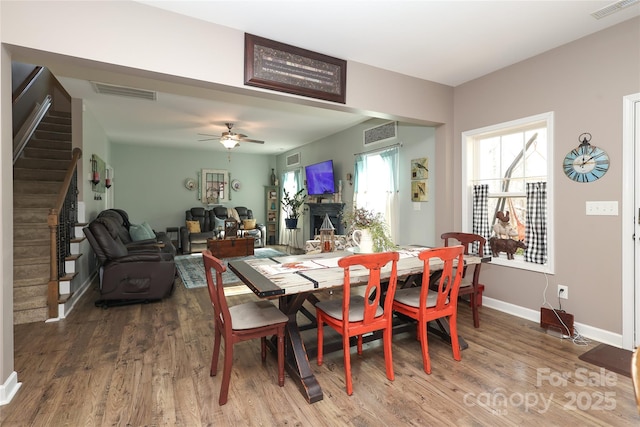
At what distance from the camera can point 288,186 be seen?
8547mm

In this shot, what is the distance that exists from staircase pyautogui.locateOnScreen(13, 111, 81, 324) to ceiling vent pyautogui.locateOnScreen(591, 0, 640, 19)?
5383mm

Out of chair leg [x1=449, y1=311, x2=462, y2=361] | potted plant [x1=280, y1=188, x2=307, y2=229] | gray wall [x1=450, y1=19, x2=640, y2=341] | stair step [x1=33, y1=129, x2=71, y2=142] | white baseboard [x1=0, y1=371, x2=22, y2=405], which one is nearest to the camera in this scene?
white baseboard [x1=0, y1=371, x2=22, y2=405]

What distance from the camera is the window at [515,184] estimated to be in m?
3.11

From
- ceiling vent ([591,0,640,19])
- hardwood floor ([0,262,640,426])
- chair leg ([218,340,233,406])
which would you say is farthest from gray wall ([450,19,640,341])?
chair leg ([218,340,233,406])

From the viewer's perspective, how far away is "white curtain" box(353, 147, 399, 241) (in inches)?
191

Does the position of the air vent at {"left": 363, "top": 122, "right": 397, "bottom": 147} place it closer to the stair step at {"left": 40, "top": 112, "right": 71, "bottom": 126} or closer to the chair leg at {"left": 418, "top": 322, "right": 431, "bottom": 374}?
the chair leg at {"left": 418, "top": 322, "right": 431, "bottom": 374}

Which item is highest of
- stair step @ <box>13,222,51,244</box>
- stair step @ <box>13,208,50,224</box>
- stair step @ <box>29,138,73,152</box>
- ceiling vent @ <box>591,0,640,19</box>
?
ceiling vent @ <box>591,0,640,19</box>

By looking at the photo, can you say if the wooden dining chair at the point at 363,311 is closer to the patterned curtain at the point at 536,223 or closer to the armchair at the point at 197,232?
the patterned curtain at the point at 536,223

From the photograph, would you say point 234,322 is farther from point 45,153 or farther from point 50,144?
point 50,144

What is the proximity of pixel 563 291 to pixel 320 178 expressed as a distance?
4562 millimetres

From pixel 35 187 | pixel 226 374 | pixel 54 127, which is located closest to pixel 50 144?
pixel 54 127

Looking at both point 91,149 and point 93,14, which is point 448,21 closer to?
point 93,14

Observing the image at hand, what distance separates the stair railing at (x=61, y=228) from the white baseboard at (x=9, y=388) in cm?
142

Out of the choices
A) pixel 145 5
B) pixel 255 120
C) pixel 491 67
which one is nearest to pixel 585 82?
pixel 491 67
